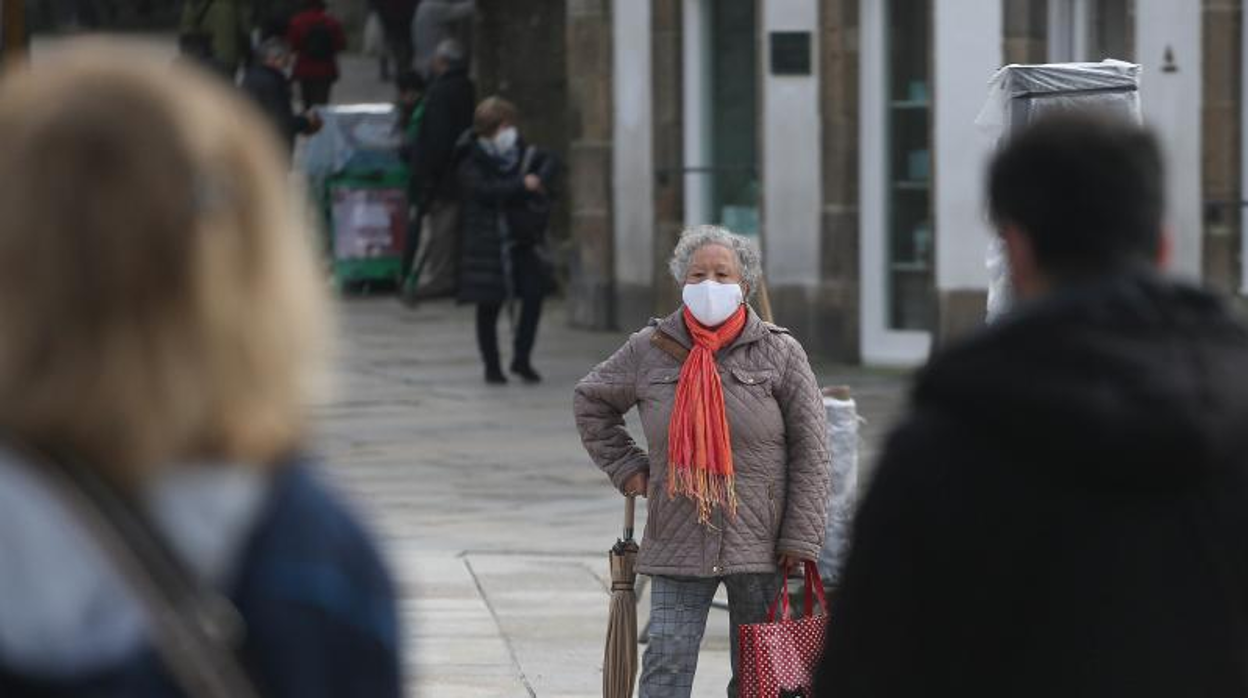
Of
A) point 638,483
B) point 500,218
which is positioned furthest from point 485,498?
point 638,483

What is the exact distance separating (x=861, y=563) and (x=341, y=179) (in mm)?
21476

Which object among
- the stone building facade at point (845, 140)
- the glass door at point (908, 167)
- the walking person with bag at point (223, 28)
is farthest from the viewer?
the walking person with bag at point (223, 28)

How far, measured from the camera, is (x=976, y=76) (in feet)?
59.0

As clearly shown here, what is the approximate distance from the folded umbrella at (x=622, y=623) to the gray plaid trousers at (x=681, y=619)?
0.18 metres

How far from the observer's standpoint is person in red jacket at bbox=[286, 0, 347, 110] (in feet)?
93.6

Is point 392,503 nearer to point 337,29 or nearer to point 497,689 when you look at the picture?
point 497,689

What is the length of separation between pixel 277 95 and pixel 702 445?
55.8ft

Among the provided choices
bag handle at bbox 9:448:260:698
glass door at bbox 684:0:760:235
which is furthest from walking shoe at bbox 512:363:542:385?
bag handle at bbox 9:448:260:698

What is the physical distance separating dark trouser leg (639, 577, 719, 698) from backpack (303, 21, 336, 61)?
21.4 meters

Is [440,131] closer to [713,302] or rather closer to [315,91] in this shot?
[315,91]

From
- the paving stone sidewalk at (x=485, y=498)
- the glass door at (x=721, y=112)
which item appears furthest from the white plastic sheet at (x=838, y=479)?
the glass door at (x=721, y=112)

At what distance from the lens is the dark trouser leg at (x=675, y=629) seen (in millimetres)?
7488

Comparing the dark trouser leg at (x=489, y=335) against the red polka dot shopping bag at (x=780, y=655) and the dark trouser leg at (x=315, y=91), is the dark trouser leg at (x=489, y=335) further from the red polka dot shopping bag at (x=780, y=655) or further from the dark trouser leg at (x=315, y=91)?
the red polka dot shopping bag at (x=780, y=655)

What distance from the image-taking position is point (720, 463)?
24.4ft
